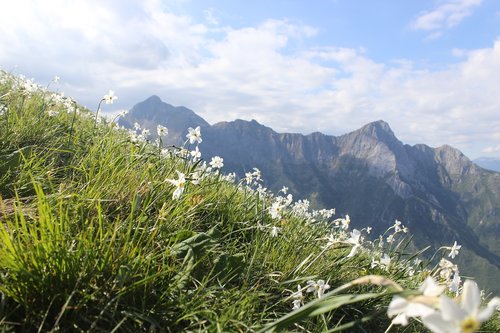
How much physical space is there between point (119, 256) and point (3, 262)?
71 cm

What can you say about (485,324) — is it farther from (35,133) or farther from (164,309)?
(35,133)

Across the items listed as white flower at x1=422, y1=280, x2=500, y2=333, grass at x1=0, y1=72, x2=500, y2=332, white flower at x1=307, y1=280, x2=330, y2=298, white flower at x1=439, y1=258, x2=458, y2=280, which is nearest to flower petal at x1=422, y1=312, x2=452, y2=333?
white flower at x1=422, y1=280, x2=500, y2=333

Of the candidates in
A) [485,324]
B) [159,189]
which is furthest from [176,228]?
[485,324]

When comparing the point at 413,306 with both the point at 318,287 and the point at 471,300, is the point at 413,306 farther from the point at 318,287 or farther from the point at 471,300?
the point at 318,287

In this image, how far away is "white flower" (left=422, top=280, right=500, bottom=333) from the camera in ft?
4.20

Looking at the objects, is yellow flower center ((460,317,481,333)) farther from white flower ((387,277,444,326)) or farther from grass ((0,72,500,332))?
grass ((0,72,500,332))

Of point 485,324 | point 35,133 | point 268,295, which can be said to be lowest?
point 485,324

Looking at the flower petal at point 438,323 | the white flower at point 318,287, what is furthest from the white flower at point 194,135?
the flower petal at point 438,323

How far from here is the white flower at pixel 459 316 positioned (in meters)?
1.28

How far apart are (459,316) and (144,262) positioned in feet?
7.31

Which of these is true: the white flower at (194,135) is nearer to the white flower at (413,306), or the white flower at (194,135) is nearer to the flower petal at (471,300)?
the white flower at (413,306)

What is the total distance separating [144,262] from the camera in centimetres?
298

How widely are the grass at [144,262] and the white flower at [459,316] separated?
29 centimetres

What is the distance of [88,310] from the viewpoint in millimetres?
2635
